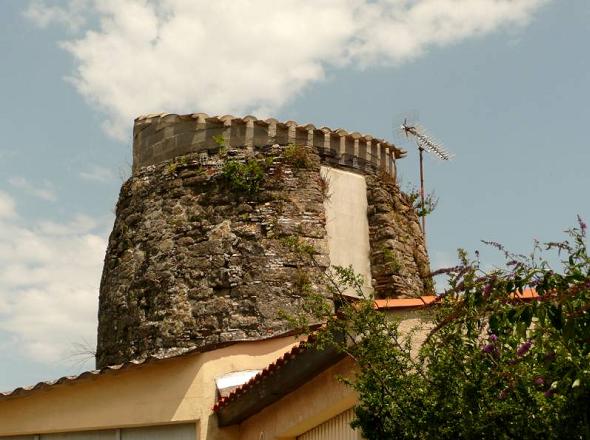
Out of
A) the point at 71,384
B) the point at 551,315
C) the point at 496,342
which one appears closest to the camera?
the point at 551,315

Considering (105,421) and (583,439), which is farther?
(105,421)

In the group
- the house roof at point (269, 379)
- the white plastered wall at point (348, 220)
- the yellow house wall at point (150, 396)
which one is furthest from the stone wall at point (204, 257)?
the house roof at point (269, 379)

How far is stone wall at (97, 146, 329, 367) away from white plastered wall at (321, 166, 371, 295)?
0.93 ft

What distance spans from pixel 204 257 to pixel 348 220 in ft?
8.29

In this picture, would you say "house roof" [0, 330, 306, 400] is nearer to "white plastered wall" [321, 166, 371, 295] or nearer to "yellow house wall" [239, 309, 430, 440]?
"yellow house wall" [239, 309, 430, 440]

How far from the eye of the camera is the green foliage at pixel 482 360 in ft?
18.3

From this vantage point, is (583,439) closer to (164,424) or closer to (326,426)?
(326,426)

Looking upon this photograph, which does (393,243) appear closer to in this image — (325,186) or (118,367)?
(325,186)

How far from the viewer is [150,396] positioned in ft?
35.2

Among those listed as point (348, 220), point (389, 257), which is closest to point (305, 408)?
point (389, 257)

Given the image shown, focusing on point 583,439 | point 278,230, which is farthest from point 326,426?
point 278,230

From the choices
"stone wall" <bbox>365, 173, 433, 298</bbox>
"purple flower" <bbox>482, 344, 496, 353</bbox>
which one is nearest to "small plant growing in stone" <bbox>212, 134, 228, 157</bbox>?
"stone wall" <bbox>365, 173, 433, 298</bbox>

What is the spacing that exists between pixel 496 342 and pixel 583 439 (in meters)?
1.02

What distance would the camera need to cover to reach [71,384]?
1143 centimetres
